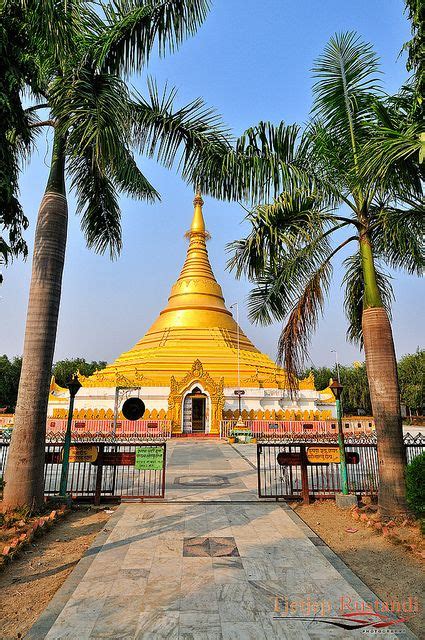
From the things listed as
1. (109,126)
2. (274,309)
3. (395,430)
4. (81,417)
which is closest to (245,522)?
(395,430)

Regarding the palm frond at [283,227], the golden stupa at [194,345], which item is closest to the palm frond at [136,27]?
the palm frond at [283,227]

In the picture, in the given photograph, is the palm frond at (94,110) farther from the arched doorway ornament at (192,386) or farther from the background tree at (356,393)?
the background tree at (356,393)

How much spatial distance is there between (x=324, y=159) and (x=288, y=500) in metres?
7.05

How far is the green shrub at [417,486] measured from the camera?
20.7 ft

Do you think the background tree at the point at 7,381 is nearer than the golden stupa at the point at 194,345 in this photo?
No

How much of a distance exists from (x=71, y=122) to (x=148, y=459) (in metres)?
6.34

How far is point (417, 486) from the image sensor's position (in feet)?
20.9

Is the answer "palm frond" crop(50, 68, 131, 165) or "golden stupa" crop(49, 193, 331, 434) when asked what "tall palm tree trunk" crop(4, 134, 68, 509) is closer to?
"palm frond" crop(50, 68, 131, 165)

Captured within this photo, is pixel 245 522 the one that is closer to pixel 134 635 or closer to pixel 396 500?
pixel 396 500

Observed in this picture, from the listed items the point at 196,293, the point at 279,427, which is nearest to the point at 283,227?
the point at 279,427

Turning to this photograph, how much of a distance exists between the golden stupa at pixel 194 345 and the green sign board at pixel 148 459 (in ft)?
58.5

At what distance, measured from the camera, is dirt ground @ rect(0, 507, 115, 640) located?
3.97 metres

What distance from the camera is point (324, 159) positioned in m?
7.82

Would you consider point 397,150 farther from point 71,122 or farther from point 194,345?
point 194,345
